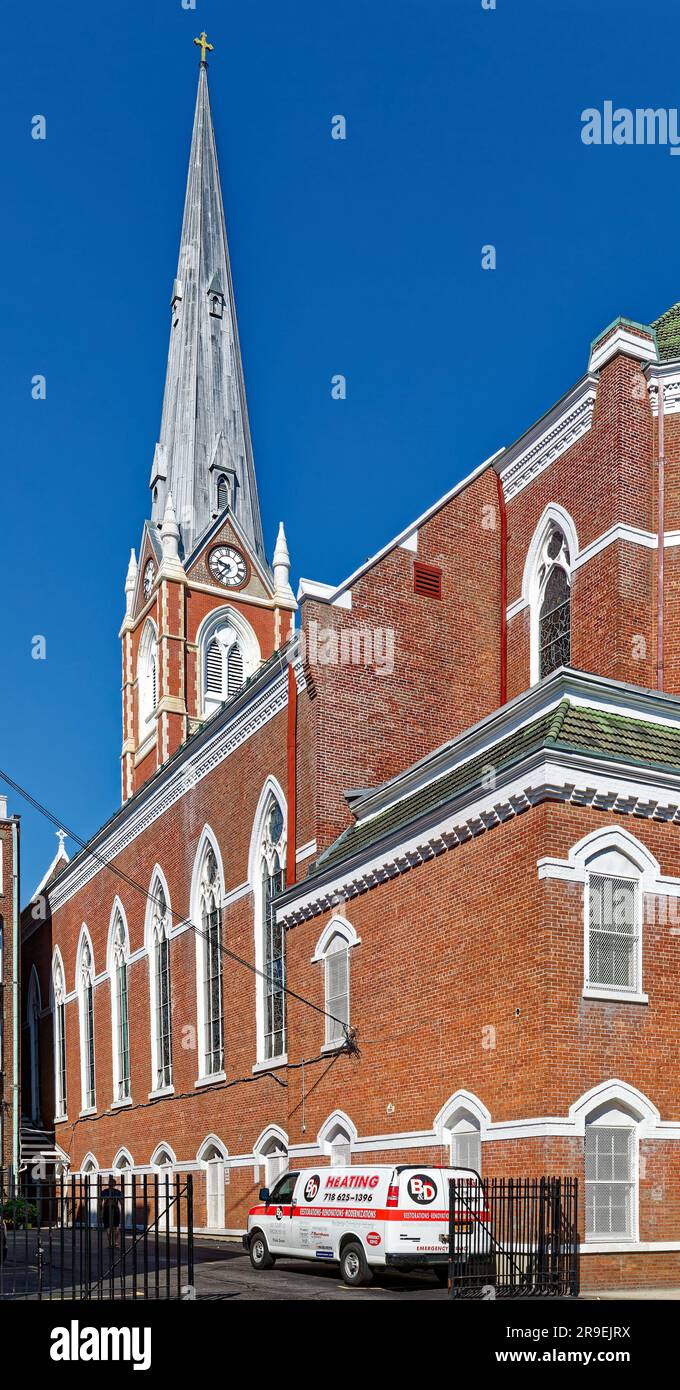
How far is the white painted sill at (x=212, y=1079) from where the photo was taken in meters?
31.3

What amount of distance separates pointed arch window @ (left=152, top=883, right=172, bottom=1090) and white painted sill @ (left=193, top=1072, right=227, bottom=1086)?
10.3ft

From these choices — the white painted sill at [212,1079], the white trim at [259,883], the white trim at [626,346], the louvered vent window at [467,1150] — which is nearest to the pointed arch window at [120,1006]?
the white painted sill at [212,1079]

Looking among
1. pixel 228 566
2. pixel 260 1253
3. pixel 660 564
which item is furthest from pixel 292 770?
pixel 228 566

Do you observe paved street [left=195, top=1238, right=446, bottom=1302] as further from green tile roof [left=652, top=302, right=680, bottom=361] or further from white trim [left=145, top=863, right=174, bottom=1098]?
green tile roof [left=652, top=302, right=680, bottom=361]

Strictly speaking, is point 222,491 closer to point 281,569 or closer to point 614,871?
point 281,569

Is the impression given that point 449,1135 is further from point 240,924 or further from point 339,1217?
point 240,924

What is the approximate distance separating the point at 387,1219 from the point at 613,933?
189 inches

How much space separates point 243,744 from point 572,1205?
52.4 ft

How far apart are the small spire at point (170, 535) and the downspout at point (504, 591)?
Answer: 27.9 m

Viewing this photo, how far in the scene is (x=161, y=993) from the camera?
123 ft

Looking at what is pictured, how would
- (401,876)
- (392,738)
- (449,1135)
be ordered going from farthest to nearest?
Answer: (392,738) → (401,876) → (449,1135)

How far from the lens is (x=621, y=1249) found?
17359mm

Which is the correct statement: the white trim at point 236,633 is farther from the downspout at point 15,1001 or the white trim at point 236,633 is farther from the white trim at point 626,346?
the white trim at point 626,346
